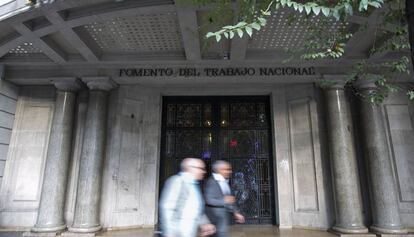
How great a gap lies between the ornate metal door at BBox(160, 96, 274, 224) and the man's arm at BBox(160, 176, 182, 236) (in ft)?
22.5

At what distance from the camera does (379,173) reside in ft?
27.4

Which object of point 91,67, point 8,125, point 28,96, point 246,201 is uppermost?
point 91,67

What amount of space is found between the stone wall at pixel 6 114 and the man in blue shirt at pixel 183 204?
842cm

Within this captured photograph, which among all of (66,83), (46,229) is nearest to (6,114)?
(66,83)

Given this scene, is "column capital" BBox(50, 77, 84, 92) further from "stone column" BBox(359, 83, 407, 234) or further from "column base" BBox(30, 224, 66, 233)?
"stone column" BBox(359, 83, 407, 234)

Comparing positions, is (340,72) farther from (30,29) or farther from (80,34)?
(30,29)

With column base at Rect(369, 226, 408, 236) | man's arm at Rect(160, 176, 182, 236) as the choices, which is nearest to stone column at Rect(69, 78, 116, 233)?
man's arm at Rect(160, 176, 182, 236)

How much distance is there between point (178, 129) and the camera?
1065cm

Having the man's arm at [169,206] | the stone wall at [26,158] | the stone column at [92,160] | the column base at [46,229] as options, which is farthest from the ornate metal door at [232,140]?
the man's arm at [169,206]

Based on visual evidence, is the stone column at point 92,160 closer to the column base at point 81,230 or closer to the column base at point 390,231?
the column base at point 81,230

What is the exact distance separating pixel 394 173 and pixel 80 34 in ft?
32.6

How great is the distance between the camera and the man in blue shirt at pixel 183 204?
10.8 ft

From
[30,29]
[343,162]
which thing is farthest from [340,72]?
[30,29]

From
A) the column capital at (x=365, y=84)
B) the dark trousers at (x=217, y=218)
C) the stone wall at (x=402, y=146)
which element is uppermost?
the column capital at (x=365, y=84)
